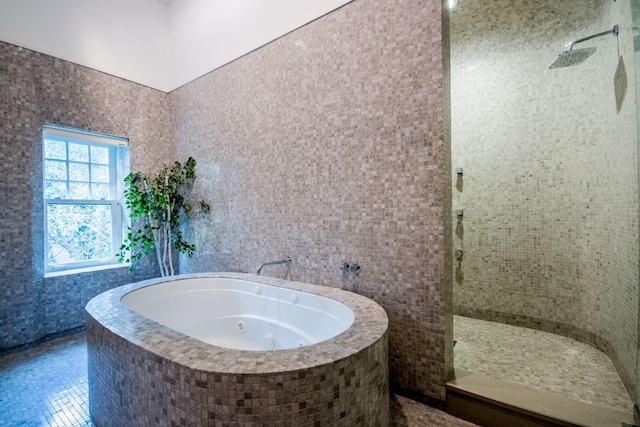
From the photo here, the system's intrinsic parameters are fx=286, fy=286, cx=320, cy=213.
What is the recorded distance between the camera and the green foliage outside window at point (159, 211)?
3049 millimetres

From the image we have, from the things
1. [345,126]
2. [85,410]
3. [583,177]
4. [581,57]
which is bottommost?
[85,410]

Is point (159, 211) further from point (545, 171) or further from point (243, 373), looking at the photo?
point (545, 171)

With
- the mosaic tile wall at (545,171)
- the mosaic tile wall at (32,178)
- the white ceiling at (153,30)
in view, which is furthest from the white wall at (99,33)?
the mosaic tile wall at (545,171)

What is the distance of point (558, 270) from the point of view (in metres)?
2.43

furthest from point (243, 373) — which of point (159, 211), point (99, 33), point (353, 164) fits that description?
point (99, 33)

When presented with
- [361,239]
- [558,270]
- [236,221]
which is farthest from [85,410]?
[558,270]

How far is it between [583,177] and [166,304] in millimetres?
3482

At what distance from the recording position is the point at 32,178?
252cm

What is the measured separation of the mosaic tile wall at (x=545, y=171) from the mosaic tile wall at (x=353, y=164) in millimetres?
1154

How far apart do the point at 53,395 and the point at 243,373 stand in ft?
5.71

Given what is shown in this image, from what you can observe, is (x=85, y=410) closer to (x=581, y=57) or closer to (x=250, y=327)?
(x=250, y=327)

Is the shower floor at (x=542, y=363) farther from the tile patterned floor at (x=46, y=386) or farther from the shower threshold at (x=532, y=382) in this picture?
the tile patterned floor at (x=46, y=386)

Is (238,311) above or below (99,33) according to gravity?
below

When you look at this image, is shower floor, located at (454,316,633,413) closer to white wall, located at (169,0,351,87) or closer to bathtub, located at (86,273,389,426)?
bathtub, located at (86,273,389,426)
